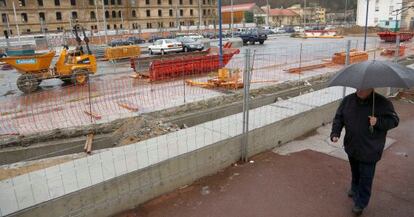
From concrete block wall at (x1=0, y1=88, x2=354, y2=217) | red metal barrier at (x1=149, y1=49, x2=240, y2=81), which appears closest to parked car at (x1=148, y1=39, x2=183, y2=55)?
red metal barrier at (x1=149, y1=49, x2=240, y2=81)

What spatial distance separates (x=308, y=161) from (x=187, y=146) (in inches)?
85.6

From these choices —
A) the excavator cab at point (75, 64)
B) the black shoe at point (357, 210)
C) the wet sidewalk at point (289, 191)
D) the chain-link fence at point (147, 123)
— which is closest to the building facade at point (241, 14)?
the excavator cab at point (75, 64)

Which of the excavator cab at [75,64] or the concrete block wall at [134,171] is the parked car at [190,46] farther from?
the concrete block wall at [134,171]

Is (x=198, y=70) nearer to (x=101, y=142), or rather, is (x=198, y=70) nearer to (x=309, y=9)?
(x=101, y=142)

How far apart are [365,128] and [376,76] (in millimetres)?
627

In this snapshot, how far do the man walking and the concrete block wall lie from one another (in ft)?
6.72

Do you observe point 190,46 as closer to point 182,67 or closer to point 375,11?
point 182,67

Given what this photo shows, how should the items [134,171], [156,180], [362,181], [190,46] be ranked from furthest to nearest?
[190,46]
[156,180]
[134,171]
[362,181]

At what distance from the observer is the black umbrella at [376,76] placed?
360 cm

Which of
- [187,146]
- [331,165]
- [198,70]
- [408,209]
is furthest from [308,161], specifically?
[198,70]

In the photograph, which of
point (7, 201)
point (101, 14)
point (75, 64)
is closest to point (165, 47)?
point (75, 64)

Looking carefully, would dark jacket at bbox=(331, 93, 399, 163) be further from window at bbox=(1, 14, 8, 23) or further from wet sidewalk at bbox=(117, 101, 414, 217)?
window at bbox=(1, 14, 8, 23)

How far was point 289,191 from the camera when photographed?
4.86 metres

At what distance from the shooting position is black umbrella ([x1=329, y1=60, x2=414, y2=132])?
11.8 feet
